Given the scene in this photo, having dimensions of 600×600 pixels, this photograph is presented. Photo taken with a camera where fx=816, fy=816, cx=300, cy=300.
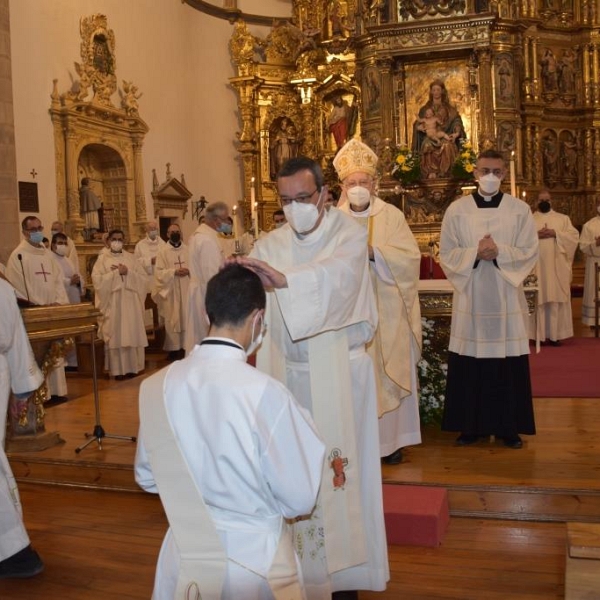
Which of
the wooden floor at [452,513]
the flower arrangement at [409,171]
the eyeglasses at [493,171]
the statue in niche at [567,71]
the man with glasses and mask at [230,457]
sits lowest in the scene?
the wooden floor at [452,513]

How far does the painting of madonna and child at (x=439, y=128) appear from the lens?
15.5 metres

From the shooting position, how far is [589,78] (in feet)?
56.4

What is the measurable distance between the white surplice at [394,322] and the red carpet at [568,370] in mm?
2461

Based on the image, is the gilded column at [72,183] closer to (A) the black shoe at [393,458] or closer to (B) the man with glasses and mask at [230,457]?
(A) the black shoe at [393,458]

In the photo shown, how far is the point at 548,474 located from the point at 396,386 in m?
1.10

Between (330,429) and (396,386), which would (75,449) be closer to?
(396,386)

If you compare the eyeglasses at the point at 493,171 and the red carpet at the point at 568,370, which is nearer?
the eyeglasses at the point at 493,171

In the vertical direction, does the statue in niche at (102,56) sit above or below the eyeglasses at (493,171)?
above

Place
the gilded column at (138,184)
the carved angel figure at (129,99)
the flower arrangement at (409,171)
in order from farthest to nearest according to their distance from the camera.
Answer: the gilded column at (138,184) < the carved angel figure at (129,99) < the flower arrangement at (409,171)

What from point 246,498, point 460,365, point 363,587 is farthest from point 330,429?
point 460,365

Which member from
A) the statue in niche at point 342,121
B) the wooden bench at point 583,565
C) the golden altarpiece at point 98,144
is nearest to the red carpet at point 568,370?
the wooden bench at point 583,565

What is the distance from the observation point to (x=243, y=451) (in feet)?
7.59

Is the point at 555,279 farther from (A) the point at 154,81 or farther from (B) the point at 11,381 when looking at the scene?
(A) the point at 154,81

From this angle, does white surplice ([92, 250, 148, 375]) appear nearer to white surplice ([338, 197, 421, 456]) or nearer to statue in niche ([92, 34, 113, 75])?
statue in niche ([92, 34, 113, 75])
